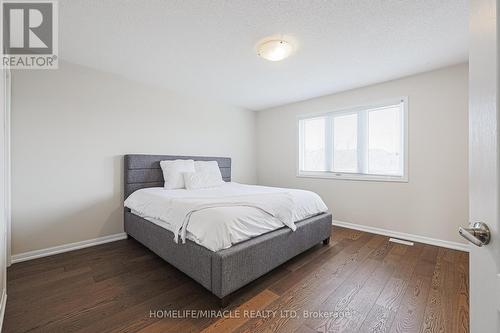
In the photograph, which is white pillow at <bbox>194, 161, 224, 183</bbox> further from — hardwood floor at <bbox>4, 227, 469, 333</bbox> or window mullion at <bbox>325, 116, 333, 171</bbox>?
window mullion at <bbox>325, 116, 333, 171</bbox>

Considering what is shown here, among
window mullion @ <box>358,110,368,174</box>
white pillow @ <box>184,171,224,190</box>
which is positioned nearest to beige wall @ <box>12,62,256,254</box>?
white pillow @ <box>184,171,224,190</box>

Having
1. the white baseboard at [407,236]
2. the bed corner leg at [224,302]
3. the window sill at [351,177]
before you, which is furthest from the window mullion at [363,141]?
the bed corner leg at [224,302]

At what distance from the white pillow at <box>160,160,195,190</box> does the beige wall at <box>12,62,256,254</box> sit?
0.37 m

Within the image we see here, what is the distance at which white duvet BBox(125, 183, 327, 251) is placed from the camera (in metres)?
1.72

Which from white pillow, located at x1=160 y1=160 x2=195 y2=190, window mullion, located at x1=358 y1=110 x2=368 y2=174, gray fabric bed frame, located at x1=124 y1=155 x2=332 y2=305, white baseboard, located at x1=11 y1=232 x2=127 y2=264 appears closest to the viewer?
gray fabric bed frame, located at x1=124 y1=155 x2=332 y2=305

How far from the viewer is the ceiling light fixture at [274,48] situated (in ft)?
7.00

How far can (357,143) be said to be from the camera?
359 centimetres

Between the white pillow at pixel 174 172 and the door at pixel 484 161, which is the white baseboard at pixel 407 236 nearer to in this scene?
the white pillow at pixel 174 172

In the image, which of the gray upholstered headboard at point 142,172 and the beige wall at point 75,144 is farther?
the gray upholstered headboard at point 142,172

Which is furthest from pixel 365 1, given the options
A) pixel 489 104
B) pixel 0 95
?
pixel 0 95

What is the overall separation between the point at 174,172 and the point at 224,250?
1.89m

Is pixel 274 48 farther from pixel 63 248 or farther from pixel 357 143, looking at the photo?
pixel 63 248

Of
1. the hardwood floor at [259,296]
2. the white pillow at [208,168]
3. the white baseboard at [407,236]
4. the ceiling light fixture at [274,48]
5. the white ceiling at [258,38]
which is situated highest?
the white ceiling at [258,38]

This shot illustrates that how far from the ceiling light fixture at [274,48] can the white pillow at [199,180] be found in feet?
6.24
